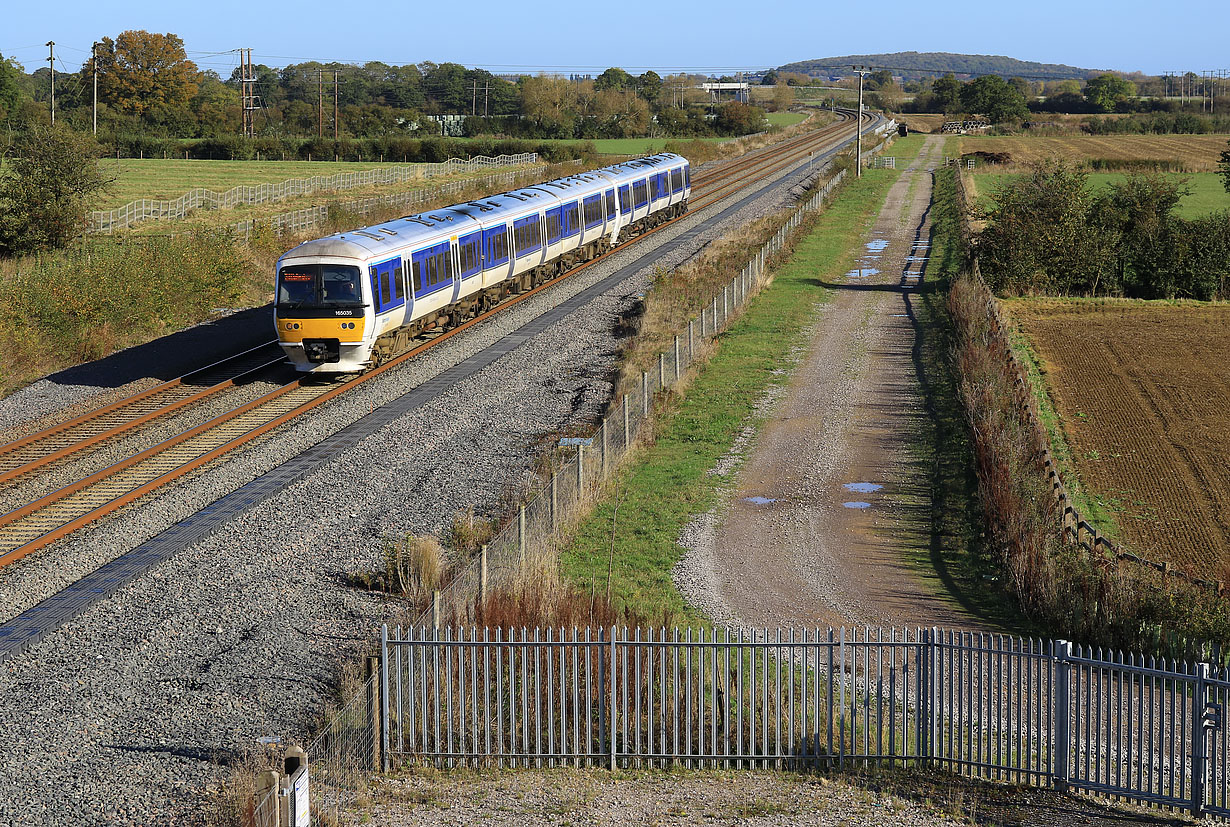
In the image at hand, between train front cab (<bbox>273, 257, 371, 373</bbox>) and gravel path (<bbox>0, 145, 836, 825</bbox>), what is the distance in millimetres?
1214

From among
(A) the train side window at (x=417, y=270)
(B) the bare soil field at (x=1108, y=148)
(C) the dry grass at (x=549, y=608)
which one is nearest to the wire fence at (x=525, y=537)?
(C) the dry grass at (x=549, y=608)

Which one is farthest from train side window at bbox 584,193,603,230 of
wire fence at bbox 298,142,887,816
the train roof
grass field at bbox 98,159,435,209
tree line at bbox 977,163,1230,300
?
grass field at bbox 98,159,435,209

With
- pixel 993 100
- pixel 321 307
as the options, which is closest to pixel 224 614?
pixel 321 307

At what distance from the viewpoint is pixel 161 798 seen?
10195 mm

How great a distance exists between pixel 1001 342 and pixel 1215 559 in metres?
12.1

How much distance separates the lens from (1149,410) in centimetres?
2645

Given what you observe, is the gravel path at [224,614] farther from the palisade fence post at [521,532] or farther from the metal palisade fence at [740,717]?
the palisade fence post at [521,532]

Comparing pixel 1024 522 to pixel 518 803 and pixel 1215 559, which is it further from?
pixel 518 803

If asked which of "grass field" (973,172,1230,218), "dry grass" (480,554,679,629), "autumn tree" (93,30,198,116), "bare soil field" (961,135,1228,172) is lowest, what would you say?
"dry grass" (480,554,679,629)

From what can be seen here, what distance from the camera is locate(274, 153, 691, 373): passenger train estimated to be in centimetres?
2514

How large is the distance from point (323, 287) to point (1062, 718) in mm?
17984

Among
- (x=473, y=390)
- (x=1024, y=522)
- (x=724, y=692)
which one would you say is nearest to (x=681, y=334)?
(x=473, y=390)

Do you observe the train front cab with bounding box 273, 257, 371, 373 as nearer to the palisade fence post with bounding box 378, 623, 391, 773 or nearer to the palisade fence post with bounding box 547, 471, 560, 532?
the palisade fence post with bounding box 547, 471, 560, 532

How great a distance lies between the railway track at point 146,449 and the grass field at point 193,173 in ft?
149
